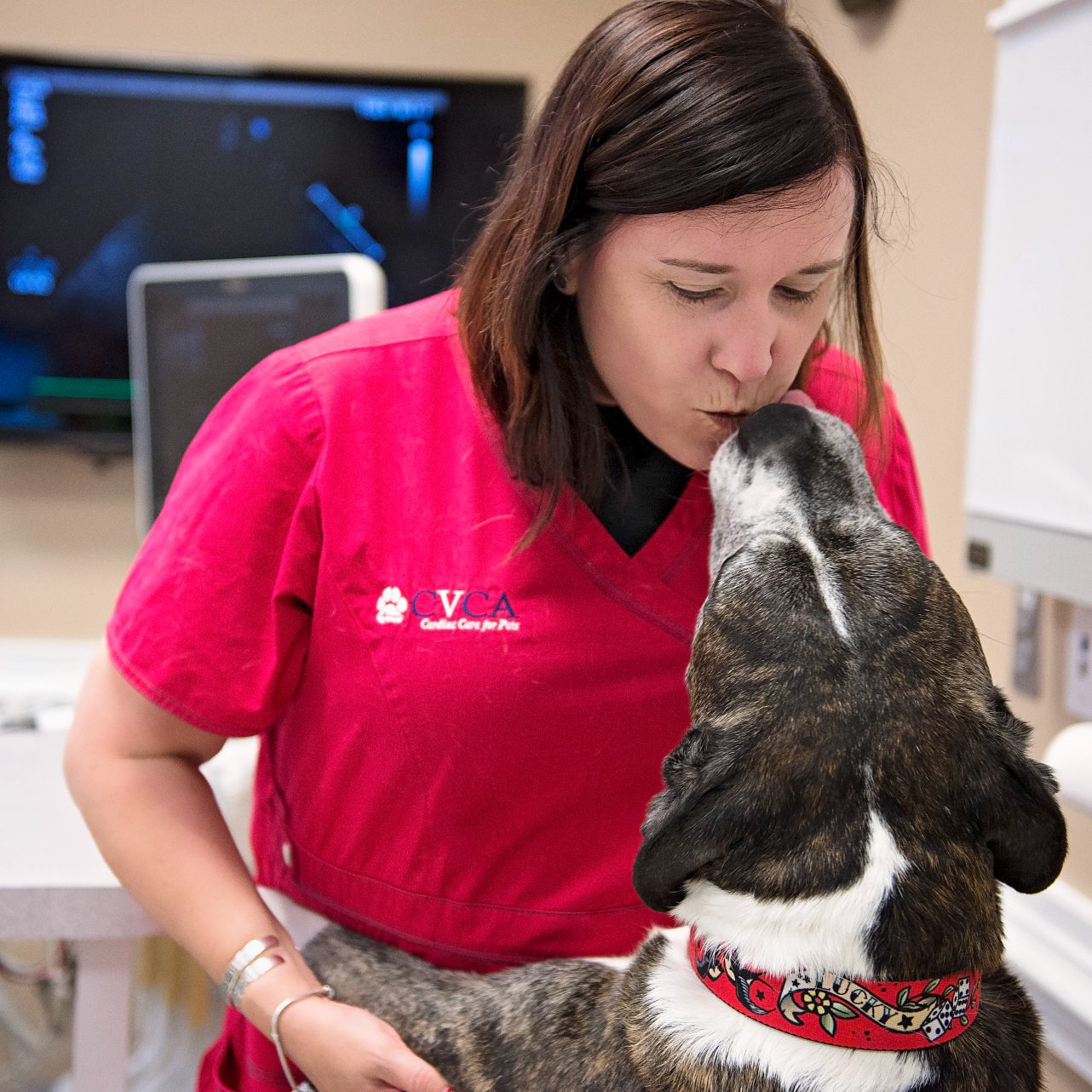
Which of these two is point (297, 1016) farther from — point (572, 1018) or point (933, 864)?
point (933, 864)

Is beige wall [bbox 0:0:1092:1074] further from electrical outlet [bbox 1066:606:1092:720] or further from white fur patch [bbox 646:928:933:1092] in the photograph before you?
white fur patch [bbox 646:928:933:1092]

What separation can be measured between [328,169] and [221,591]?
2.74m

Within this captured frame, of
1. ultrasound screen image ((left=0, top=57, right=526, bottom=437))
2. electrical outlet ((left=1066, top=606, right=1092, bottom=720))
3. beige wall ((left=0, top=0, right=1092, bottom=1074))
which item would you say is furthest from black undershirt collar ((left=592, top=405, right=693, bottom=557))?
ultrasound screen image ((left=0, top=57, right=526, bottom=437))

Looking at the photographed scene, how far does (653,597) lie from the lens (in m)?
1.13

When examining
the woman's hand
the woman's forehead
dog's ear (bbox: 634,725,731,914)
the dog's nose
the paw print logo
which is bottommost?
the woman's hand

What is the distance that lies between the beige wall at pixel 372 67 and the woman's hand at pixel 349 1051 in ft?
5.67

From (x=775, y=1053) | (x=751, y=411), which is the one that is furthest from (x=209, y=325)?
(x=775, y=1053)

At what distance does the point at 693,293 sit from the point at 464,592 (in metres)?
0.36

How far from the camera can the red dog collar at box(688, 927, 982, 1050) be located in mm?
834

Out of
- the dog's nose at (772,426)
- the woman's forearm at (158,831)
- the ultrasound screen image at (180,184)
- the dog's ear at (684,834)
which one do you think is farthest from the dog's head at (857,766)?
the ultrasound screen image at (180,184)

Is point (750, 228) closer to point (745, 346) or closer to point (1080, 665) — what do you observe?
point (745, 346)

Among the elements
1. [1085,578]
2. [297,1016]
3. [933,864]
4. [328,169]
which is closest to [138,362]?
[328,169]

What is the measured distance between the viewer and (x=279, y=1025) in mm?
1041

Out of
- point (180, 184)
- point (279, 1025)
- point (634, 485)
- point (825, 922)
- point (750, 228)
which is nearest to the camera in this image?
point (825, 922)
